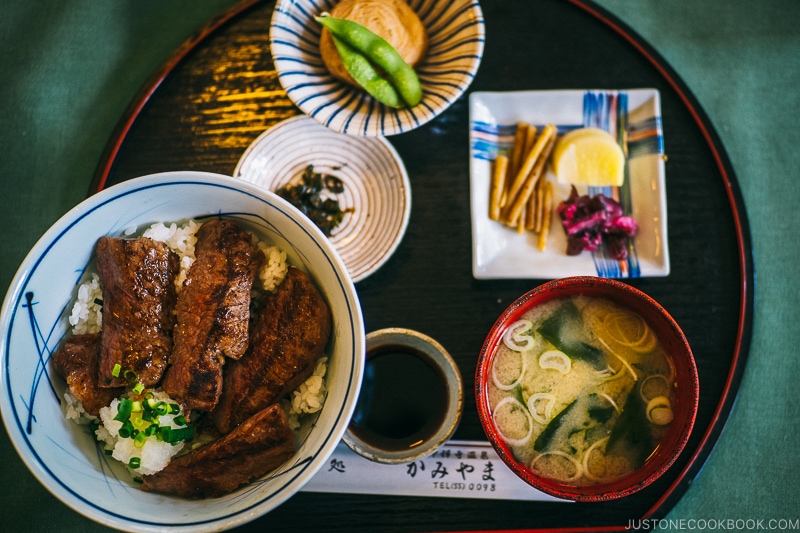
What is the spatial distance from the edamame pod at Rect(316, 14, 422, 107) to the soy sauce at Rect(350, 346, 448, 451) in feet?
2.86

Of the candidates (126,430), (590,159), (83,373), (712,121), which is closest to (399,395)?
(126,430)

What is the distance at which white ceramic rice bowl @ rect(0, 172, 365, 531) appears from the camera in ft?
4.45

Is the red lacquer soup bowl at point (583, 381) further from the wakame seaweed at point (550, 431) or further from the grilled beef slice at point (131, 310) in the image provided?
the grilled beef slice at point (131, 310)

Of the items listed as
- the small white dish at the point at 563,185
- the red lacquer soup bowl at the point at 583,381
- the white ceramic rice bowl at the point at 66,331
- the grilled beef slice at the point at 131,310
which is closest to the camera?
the white ceramic rice bowl at the point at 66,331

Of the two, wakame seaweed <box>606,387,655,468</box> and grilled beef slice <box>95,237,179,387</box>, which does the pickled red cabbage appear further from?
grilled beef slice <box>95,237,179,387</box>

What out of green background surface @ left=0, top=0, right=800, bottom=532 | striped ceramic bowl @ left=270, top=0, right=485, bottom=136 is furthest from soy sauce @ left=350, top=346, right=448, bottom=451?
green background surface @ left=0, top=0, right=800, bottom=532

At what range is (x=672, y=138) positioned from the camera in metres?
1.99

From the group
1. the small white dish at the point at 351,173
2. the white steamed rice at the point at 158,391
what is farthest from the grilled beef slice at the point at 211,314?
the small white dish at the point at 351,173

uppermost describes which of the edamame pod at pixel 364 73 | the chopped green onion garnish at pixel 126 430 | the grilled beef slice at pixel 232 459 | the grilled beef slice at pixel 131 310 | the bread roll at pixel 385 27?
the bread roll at pixel 385 27

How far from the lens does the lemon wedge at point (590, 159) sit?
1961mm

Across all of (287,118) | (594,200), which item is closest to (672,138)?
(594,200)

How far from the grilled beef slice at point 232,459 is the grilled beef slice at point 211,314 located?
0.12m

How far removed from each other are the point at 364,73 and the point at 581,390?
4.01 ft

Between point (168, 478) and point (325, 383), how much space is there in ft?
1.53
